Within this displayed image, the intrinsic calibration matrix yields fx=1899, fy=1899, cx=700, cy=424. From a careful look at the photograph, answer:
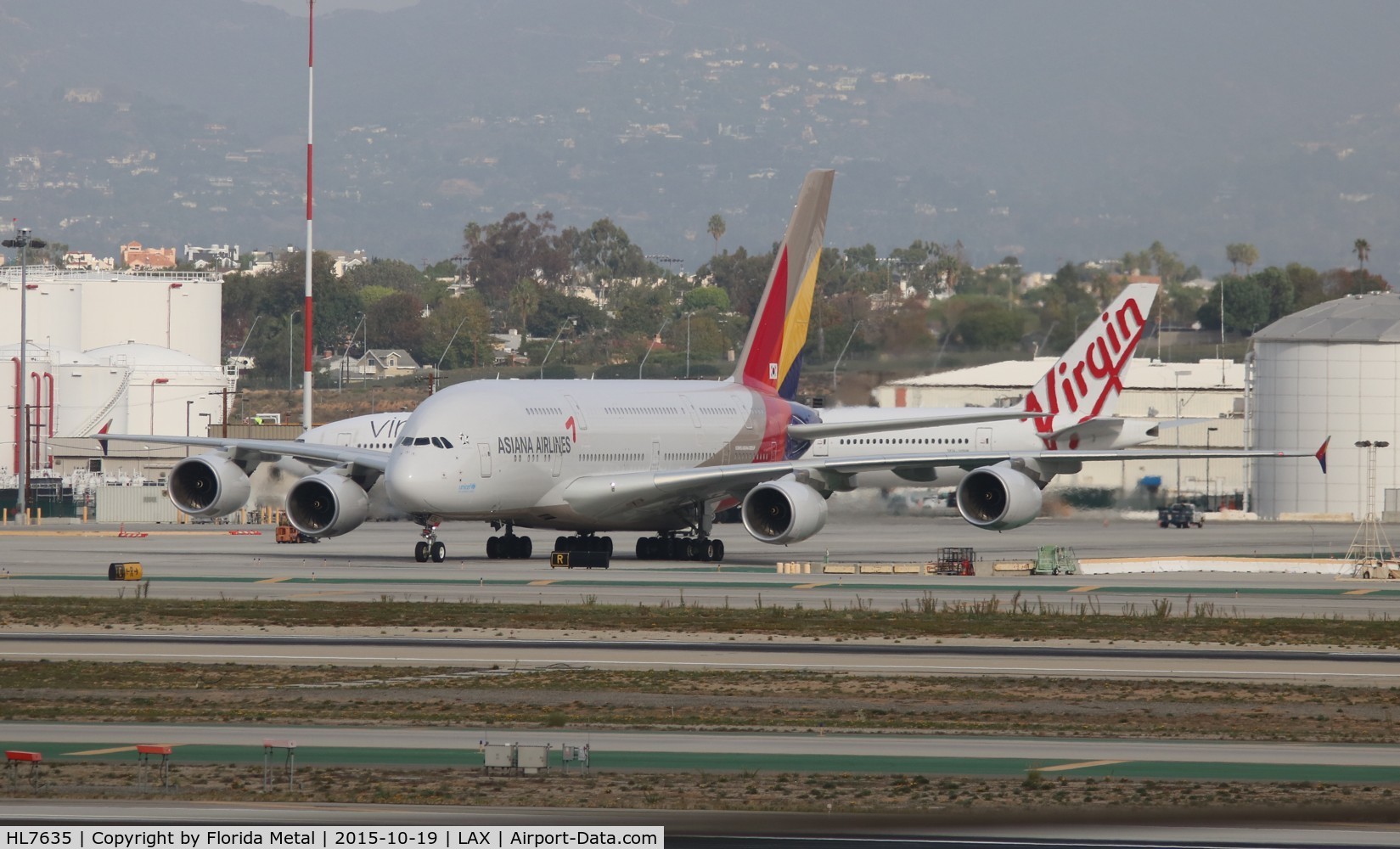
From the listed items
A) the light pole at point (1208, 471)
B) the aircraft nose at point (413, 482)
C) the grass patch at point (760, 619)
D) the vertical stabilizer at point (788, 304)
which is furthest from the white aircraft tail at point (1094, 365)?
the grass patch at point (760, 619)

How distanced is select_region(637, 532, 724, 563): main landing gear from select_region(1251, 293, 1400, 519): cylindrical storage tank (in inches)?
1342

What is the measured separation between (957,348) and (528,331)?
112849 mm

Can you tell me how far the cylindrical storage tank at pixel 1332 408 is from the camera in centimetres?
7381

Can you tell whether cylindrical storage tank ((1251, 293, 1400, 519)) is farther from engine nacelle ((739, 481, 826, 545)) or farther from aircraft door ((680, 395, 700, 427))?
engine nacelle ((739, 481, 826, 545))

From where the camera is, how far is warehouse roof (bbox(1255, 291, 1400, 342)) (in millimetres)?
74375

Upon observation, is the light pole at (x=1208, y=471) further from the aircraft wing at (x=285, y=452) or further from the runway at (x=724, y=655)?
the runway at (x=724, y=655)

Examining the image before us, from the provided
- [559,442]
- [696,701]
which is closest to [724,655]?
[696,701]

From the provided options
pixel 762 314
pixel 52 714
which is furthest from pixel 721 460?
pixel 52 714

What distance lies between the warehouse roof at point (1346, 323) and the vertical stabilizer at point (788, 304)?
29424 millimetres

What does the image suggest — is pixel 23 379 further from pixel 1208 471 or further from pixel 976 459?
pixel 1208 471

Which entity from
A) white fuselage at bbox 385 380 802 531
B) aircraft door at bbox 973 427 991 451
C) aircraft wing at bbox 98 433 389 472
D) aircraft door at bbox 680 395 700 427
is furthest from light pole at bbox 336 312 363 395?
aircraft wing at bbox 98 433 389 472

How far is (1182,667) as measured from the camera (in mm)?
27469

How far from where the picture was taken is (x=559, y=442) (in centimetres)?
4481

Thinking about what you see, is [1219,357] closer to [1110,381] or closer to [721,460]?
[1110,381]
